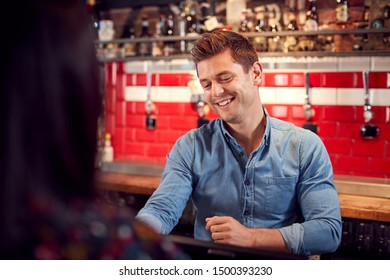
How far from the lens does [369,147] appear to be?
2.94 metres

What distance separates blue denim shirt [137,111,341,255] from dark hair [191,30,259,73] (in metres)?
0.24

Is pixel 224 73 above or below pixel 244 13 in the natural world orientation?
below

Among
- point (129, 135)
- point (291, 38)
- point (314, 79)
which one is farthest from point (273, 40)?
point (129, 135)

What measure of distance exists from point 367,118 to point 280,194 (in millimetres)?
1504

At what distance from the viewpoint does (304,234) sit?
138cm

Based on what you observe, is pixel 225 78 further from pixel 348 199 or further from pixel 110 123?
pixel 110 123

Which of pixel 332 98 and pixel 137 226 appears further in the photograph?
pixel 332 98

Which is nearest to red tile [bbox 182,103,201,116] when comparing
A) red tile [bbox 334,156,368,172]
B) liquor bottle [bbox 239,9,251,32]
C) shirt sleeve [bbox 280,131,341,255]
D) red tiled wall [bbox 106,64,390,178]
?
red tiled wall [bbox 106,64,390,178]

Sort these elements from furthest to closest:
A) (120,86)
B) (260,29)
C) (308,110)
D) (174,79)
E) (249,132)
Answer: (120,86), (174,79), (260,29), (308,110), (249,132)

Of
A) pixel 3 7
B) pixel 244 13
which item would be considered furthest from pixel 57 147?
pixel 244 13

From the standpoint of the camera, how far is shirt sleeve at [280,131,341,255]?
1378 mm

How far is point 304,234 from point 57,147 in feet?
3.24

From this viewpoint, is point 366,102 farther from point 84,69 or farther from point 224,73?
point 84,69
